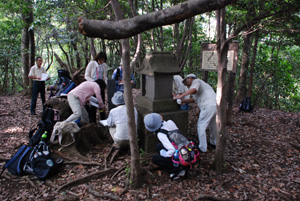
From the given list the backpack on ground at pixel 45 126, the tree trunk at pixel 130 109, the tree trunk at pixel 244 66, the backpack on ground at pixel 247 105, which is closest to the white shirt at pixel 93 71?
the backpack on ground at pixel 45 126

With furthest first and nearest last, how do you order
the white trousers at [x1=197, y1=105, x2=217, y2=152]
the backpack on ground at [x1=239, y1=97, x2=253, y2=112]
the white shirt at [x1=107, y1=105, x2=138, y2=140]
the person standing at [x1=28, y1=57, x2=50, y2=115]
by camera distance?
the backpack on ground at [x1=239, y1=97, x2=253, y2=112] < the person standing at [x1=28, y1=57, x2=50, y2=115] < the white trousers at [x1=197, y1=105, x2=217, y2=152] < the white shirt at [x1=107, y1=105, x2=138, y2=140]

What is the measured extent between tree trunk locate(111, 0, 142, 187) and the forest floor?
0.25 metres

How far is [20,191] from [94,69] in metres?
3.78

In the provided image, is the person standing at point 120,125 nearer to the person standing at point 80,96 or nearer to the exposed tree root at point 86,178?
the exposed tree root at point 86,178

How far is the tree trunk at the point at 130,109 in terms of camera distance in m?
3.04

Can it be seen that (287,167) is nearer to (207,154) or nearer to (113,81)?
(207,154)

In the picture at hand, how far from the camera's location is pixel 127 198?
3338mm

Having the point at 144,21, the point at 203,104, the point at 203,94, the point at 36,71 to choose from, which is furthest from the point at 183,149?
the point at 36,71

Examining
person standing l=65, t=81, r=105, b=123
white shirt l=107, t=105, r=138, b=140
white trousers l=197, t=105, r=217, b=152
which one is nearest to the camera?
white shirt l=107, t=105, r=138, b=140

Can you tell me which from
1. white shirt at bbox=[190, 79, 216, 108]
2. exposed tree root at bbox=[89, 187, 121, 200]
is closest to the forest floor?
exposed tree root at bbox=[89, 187, 121, 200]

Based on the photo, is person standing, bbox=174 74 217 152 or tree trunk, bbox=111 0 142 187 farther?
person standing, bbox=174 74 217 152

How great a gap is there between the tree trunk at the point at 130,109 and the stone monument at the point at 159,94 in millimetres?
1170

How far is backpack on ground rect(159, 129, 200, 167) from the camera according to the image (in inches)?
136

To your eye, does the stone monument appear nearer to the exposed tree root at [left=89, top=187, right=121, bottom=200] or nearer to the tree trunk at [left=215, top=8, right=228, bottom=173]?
the tree trunk at [left=215, top=8, right=228, bottom=173]
